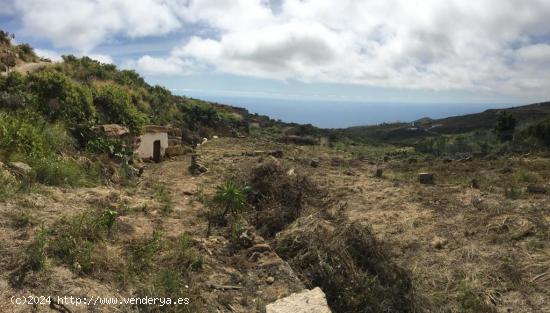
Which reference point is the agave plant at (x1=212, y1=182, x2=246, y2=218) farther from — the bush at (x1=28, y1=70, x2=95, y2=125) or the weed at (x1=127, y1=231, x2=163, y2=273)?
the bush at (x1=28, y1=70, x2=95, y2=125)

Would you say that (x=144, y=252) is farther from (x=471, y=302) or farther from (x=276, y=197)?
(x=471, y=302)

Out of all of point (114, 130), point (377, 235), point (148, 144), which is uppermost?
point (114, 130)

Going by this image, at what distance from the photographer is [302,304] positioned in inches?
190

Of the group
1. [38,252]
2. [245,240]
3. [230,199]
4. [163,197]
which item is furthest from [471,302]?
[163,197]

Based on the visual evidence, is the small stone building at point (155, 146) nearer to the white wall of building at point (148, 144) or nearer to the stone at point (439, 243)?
the white wall of building at point (148, 144)

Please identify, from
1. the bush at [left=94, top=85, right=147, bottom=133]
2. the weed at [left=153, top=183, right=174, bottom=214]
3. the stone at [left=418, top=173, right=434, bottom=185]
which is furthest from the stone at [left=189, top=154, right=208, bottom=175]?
the stone at [left=418, top=173, right=434, bottom=185]

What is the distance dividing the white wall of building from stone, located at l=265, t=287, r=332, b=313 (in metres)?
10.4

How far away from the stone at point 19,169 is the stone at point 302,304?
5.10 metres

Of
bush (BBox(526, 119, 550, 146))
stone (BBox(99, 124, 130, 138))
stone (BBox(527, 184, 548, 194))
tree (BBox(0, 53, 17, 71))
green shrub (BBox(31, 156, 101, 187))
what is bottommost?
stone (BBox(527, 184, 548, 194))

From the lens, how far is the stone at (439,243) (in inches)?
316

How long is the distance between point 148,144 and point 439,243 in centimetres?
1027

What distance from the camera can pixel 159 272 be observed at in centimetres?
513

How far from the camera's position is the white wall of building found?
14542mm

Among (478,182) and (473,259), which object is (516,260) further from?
(478,182)
